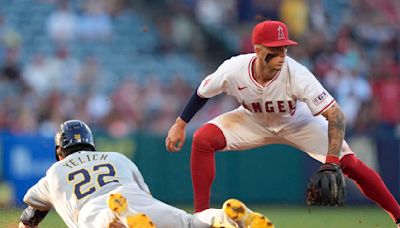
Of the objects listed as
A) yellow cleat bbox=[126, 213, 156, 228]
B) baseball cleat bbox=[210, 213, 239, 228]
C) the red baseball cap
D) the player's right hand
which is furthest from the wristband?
yellow cleat bbox=[126, 213, 156, 228]

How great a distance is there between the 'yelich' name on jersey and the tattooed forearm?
1703mm

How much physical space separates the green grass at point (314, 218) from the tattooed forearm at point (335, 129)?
272 centimetres

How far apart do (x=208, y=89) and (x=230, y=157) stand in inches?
232

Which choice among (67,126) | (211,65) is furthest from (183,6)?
(67,126)

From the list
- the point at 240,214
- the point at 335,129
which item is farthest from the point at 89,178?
the point at 335,129

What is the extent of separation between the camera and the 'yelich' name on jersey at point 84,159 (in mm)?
7246

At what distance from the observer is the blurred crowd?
15.5 metres

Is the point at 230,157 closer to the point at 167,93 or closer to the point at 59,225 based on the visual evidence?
the point at 167,93

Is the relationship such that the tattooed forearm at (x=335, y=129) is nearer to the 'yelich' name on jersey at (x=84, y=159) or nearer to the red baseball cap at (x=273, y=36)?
the red baseball cap at (x=273, y=36)

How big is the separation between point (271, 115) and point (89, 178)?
6.45ft

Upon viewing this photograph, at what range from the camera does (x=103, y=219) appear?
22.2 feet

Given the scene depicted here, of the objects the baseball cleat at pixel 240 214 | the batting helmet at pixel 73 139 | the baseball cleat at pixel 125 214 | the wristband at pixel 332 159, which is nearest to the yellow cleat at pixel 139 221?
the baseball cleat at pixel 125 214

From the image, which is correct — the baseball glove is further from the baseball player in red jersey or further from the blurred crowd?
the blurred crowd

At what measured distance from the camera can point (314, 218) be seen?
12312 millimetres
